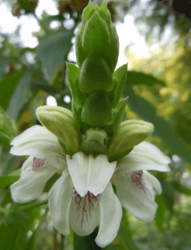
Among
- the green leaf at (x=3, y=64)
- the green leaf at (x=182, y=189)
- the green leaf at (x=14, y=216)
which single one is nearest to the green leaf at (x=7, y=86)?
the green leaf at (x=3, y=64)

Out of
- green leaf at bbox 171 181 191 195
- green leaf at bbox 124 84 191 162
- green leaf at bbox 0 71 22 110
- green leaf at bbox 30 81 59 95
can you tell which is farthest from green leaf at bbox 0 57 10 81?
green leaf at bbox 171 181 191 195

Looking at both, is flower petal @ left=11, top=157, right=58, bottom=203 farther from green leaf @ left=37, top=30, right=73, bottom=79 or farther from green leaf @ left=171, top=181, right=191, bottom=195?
green leaf @ left=171, top=181, right=191, bottom=195

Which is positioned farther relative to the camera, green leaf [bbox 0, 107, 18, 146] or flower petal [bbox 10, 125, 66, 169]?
green leaf [bbox 0, 107, 18, 146]

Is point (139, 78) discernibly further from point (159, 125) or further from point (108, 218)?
point (108, 218)

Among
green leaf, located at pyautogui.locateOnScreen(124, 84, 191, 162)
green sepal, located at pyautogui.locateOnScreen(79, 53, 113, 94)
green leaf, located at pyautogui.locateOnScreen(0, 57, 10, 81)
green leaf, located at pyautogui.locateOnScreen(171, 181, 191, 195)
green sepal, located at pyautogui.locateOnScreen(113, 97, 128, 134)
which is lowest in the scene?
green leaf, located at pyautogui.locateOnScreen(171, 181, 191, 195)

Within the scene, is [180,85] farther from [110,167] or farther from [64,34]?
[110,167]

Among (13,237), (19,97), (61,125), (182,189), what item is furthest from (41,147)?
(182,189)
